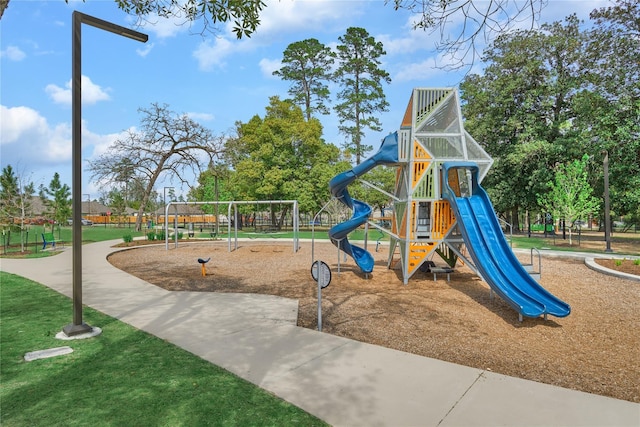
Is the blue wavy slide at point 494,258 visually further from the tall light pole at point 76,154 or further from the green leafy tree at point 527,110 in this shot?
the green leafy tree at point 527,110

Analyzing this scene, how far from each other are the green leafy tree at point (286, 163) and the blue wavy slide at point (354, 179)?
22.8m

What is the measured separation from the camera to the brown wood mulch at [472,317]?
16.1 ft

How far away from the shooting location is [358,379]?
13.9 ft

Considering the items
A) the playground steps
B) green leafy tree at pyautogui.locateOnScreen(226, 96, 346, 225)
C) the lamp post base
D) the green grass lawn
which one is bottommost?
the green grass lawn

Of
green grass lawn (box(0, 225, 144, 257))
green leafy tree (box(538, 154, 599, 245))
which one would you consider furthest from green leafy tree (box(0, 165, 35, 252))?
green leafy tree (box(538, 154, 599, 245))

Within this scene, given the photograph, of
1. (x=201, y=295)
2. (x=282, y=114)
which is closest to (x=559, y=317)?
(x=201, y=295)

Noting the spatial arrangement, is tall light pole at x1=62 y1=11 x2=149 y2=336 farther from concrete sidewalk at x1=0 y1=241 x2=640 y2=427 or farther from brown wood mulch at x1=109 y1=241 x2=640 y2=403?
brown wood mulch at x1=109 y1=241 x2=640 y2=403

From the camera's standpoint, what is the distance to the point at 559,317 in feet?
22.7

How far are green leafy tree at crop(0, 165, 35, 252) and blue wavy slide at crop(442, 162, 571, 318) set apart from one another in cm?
2004

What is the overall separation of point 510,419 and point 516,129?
113 ft

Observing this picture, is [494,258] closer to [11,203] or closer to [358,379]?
[358,379]

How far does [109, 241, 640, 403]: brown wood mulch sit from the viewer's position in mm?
4910

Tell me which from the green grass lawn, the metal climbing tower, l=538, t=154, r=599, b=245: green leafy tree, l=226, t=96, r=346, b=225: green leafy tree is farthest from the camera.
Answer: l=226, t=96, r=346, b=225: green leafy tree

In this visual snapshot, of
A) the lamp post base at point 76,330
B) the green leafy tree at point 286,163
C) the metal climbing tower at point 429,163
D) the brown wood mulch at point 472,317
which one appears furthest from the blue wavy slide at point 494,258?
the green leafy tree at point 286,163
